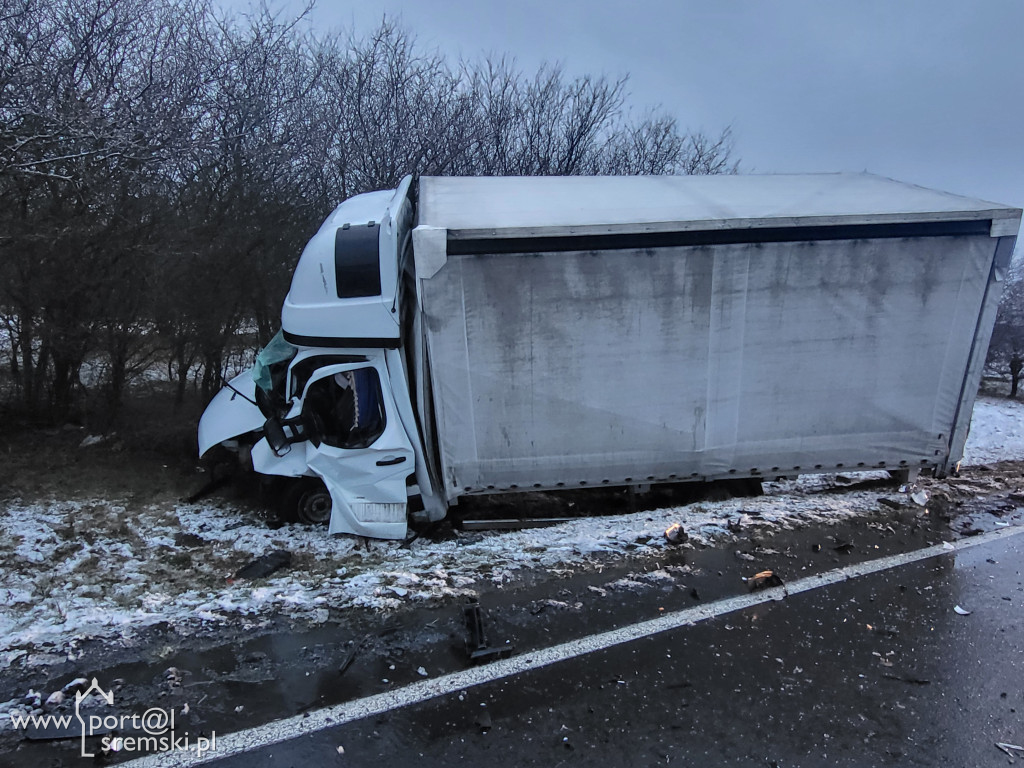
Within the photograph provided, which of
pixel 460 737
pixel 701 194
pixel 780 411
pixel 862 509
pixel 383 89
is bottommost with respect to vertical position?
pixel 862 509

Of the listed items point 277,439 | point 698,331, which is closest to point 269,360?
point 277,439

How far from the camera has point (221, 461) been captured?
23.9ft

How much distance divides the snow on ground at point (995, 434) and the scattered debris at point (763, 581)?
5622mm

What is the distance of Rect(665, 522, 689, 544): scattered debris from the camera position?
5342mm

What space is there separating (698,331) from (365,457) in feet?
10.2

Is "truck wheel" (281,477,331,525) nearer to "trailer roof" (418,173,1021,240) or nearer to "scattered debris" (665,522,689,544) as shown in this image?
"trailer roof" (418,173,1021,240)

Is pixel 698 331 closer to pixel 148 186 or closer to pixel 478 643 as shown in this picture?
pixel 478 643

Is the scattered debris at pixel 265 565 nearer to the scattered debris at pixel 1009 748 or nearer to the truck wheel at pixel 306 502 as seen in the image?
the truck wheel at pixel 306 502

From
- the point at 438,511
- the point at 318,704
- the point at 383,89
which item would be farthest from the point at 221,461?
the point at 383,89

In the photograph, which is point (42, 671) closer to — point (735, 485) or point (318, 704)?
point (318, 704)

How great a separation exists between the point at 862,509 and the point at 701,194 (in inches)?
136

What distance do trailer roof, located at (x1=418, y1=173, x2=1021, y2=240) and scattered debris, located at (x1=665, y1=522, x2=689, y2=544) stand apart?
8.34 feet

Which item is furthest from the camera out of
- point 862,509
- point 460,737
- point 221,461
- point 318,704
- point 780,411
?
point 221,461

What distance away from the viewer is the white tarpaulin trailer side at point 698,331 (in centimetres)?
527
